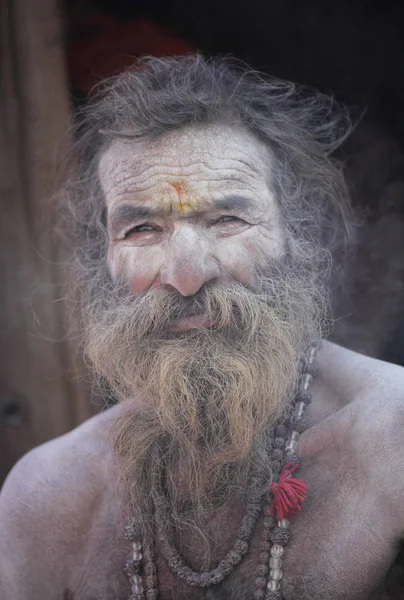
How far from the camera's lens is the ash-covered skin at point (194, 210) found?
1834 mm

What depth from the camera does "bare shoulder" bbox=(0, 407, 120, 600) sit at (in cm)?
199

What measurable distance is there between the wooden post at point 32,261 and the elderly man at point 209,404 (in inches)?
20.4

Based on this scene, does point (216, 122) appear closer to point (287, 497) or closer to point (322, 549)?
point (287, 497)

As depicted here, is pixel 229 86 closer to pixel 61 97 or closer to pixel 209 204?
pixel 209 204

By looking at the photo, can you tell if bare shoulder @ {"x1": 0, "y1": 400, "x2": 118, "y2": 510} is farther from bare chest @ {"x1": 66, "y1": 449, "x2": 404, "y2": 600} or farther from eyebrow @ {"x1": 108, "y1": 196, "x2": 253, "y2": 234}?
eyebrow @ {"x1": 108, "y1": 196, "x2": 253, "y2": 234}

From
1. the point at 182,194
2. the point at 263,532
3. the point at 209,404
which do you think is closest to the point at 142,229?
the point at 182,194

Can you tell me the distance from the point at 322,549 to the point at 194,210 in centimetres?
87

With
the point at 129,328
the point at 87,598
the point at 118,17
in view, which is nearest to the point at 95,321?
the point at 129,328

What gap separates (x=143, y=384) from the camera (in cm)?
185

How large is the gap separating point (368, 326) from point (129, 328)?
1.00 metres

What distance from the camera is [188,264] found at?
1770 millimetres

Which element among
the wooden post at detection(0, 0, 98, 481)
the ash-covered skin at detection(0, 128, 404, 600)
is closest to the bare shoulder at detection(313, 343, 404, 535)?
the ash-covered skin at detection(0, 128, 404, 600)

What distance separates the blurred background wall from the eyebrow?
0.73m

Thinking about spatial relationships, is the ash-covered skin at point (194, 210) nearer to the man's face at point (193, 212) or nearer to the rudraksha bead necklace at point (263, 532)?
the man's face at point (193, 212)
